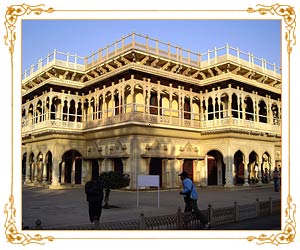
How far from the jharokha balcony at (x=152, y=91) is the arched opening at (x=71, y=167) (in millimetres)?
2838

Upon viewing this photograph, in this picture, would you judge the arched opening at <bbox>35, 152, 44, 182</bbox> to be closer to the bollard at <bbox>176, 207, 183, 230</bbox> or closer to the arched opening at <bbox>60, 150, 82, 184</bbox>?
the arched opening at <bbox>60, 150, 82, 184</bbox>

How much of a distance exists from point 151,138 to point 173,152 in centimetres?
231

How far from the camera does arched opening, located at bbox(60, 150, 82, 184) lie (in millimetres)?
27953

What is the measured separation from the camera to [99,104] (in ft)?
90.8

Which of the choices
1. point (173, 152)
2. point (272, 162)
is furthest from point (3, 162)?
point (272, 162)

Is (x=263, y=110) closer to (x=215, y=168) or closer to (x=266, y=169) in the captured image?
(x=266, y=169)

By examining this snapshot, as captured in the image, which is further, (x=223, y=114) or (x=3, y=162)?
(x=223, y=114)

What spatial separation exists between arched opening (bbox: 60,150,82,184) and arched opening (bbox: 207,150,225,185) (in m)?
10.7

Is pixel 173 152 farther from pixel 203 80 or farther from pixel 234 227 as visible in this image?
pixel 234 227

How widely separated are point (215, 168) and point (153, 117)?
24.7ft

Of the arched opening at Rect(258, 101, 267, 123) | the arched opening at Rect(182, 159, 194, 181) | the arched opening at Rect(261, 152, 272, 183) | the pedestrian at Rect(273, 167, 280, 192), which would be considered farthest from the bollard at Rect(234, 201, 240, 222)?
the arched opening at Rect(258, 101, 267, 123)

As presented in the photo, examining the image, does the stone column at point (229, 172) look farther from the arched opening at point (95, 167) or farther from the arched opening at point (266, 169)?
the arched opening at point (95, 167)

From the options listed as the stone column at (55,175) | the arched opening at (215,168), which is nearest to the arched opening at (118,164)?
the stone column at (55,175)
